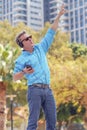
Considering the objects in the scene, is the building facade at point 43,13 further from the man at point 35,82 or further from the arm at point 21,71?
the arm at point 21,71

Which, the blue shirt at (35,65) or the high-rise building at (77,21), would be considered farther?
the high-rise building at (77,21)

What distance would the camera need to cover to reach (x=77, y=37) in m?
129

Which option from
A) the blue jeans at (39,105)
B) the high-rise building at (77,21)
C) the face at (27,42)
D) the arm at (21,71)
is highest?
the high-rise building at (77,21)

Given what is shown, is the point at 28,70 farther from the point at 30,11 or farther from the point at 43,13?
the point at 43,13

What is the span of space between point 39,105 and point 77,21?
422 ft

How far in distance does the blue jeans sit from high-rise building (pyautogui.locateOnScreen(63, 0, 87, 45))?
396 feet

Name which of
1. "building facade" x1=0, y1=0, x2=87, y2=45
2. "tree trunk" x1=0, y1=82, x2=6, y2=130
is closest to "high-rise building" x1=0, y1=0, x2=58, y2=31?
"building facade" x1=0, y1=0, x2=87, y2=45

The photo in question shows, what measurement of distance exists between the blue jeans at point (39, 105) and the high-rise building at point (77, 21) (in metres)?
121

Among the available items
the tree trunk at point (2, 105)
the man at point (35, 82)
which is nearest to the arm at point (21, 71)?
the man at point (35, 82)

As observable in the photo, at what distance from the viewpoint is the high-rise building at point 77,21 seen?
12815cm

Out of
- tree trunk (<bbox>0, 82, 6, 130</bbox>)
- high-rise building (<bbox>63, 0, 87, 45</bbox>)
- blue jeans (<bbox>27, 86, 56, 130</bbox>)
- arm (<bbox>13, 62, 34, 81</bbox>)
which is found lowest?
tree trunk (<bbox>0, 82, 6, 130</bbox>)

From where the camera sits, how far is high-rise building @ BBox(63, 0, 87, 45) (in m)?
128

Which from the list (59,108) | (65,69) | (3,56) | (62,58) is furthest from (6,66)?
(62,58)

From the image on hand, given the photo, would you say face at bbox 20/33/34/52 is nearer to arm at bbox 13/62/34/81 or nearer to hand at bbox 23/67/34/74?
arm at bbox 13/62/34/81
